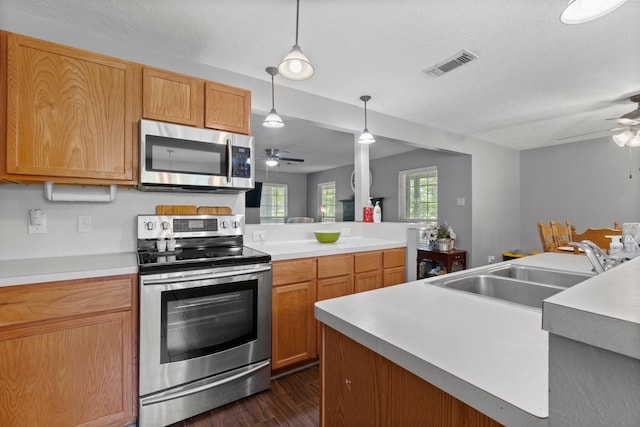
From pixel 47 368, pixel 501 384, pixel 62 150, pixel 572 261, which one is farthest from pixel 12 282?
pixel 572 261

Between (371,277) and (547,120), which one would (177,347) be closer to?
(371,277)

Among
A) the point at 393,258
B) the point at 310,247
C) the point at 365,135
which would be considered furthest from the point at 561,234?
the point at 310,247

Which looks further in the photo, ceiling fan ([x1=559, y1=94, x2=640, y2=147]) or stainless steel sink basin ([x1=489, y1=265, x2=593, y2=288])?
ceiling fan ([x1=559, y1=94, x2=640, y2=147])

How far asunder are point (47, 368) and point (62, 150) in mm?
1170

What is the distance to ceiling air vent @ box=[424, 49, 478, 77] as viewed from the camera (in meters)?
2.34

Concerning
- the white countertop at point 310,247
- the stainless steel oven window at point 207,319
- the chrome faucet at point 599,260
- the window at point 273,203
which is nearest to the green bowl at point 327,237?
the white countertop at point 310,247

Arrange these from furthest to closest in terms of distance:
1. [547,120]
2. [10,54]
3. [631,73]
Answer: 1. [547,120]
2. [631,73]
3. [10,54]

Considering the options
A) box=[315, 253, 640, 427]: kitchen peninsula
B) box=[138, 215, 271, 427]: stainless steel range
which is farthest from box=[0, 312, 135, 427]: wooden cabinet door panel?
box=[315, 253, 640, 427]: kitchen peninsula

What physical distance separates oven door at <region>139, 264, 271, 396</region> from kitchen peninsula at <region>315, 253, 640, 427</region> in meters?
1.03

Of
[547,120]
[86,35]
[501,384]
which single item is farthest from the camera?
[547,120]

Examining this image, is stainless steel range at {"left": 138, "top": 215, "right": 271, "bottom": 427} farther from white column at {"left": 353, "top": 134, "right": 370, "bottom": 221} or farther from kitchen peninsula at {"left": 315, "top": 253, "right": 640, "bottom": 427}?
white column at {"left": 353, "top": 134, "right": 370, "bottom": 221}

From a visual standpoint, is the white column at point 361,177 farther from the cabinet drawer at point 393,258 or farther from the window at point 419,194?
the window at point 419,194

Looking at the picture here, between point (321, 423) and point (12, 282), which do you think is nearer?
point (321, 423)

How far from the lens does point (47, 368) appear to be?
1436 mm
